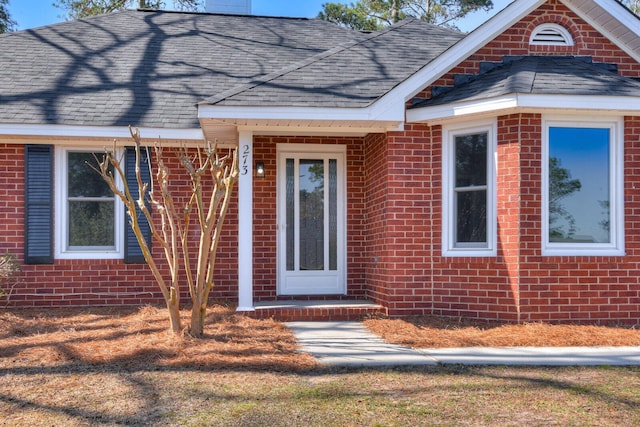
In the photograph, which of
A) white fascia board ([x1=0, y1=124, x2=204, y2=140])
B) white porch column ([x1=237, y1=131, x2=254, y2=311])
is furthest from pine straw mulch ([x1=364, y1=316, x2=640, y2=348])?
white fascia board ([x1=0, y1=124, x2=204, y2=140])

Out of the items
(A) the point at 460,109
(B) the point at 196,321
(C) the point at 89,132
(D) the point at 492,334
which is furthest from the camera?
(C) the point at 89,132

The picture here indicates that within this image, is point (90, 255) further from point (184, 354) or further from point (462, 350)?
point (462, 350)

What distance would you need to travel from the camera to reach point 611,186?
24.4ft

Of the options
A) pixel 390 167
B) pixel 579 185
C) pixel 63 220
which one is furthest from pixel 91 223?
pixel 579 185

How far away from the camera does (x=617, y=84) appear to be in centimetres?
733

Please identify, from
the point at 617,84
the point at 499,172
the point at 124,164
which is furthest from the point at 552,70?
the point at 124,164

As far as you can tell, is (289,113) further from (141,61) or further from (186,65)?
(141,61)

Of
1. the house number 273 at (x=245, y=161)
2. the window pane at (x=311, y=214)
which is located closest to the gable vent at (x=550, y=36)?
the window pane at (x=311, y=214)

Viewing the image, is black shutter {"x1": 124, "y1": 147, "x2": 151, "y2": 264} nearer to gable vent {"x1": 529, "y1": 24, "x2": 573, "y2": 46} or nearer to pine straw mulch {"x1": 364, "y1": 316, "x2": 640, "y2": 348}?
pine straw mulch {"x1": 364, "y1": 316, "x2": 640, "y2": 348}

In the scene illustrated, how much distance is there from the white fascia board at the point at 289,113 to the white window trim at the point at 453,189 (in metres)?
0.85

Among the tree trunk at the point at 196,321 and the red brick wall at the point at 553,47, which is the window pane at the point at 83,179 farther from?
the red brick wall at the point at 553,47

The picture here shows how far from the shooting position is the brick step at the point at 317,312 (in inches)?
310

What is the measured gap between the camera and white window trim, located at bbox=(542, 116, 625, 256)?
24.1ft

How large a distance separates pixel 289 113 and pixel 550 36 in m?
3.89
